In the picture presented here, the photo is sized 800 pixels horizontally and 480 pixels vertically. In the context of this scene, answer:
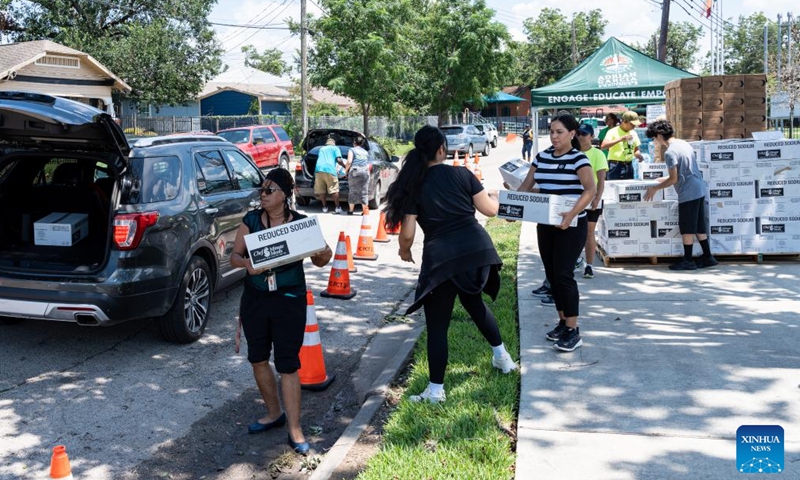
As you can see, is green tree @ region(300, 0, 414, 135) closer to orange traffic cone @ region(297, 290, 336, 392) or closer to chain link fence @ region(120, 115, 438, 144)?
chain link fence @ region(120, 115, 438, 144)

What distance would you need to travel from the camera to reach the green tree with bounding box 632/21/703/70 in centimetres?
9219

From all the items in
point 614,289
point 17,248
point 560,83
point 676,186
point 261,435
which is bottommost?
point 261,435

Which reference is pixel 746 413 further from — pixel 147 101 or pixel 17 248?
Answer: pixel 147 101

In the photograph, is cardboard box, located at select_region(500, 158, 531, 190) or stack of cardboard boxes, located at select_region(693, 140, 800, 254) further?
stack of cardboard boxes, located at select_region(693, 140, 800, 254)

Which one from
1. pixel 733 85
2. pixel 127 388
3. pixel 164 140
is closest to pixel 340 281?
pixel 164 140

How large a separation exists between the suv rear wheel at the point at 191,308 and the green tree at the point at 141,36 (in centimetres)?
3392

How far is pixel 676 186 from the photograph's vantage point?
28.6ft

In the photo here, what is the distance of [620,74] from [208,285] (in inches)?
376

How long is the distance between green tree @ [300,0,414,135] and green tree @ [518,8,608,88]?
152 feet

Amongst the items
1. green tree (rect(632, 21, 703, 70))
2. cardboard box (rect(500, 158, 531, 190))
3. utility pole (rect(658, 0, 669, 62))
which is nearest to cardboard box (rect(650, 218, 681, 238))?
cardboard box (rect(500, 158, 531, 190))

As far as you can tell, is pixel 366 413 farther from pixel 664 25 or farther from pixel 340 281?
pixel 664 25

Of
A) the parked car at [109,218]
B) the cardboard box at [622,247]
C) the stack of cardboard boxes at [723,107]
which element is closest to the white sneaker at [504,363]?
the parked car at [109,218]

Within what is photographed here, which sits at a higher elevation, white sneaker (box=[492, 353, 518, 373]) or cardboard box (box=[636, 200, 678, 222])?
cardboard box (box=[636, 200, 678, 222])

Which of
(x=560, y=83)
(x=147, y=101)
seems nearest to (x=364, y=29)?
(x=147, y=101)
